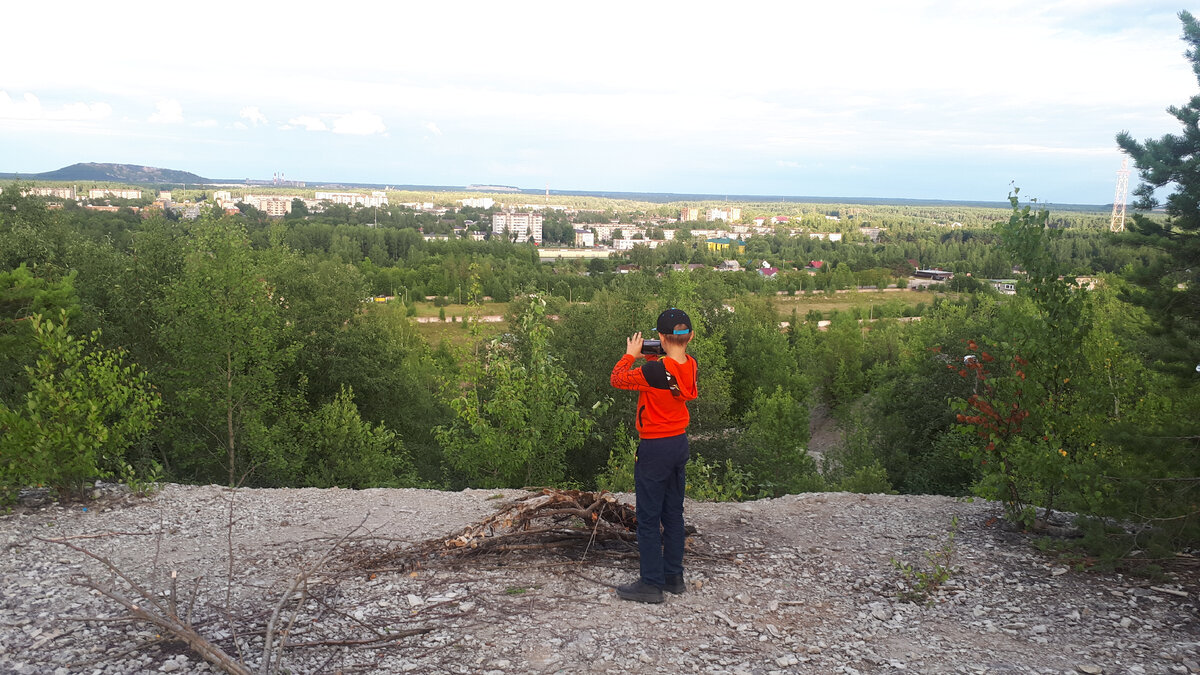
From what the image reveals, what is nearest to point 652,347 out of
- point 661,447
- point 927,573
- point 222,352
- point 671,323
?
point 671,323

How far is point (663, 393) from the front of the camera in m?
5.75

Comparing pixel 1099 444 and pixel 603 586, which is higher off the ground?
pixel 1099 444

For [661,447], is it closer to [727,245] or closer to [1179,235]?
[1179,235]

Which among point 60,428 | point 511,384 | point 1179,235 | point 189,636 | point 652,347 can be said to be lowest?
point 189,636

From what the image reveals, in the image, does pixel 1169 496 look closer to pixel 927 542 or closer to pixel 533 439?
pixel 927 542

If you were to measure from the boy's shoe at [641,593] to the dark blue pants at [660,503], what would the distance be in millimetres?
49

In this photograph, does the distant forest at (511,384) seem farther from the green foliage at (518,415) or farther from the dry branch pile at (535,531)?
the dry branch pile at (535,531)

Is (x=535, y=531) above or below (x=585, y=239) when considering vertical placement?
below

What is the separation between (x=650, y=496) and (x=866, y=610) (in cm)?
204

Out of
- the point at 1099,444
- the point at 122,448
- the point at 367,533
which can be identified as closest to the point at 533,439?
the point at 367,533

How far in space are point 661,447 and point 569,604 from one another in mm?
1515

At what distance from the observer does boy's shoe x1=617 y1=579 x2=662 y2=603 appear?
234 inches

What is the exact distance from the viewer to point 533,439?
1214cm

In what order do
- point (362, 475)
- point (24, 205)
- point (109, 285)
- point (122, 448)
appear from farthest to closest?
point (24, 205), point (109, 285), point (362, 475), point (122, 448)
